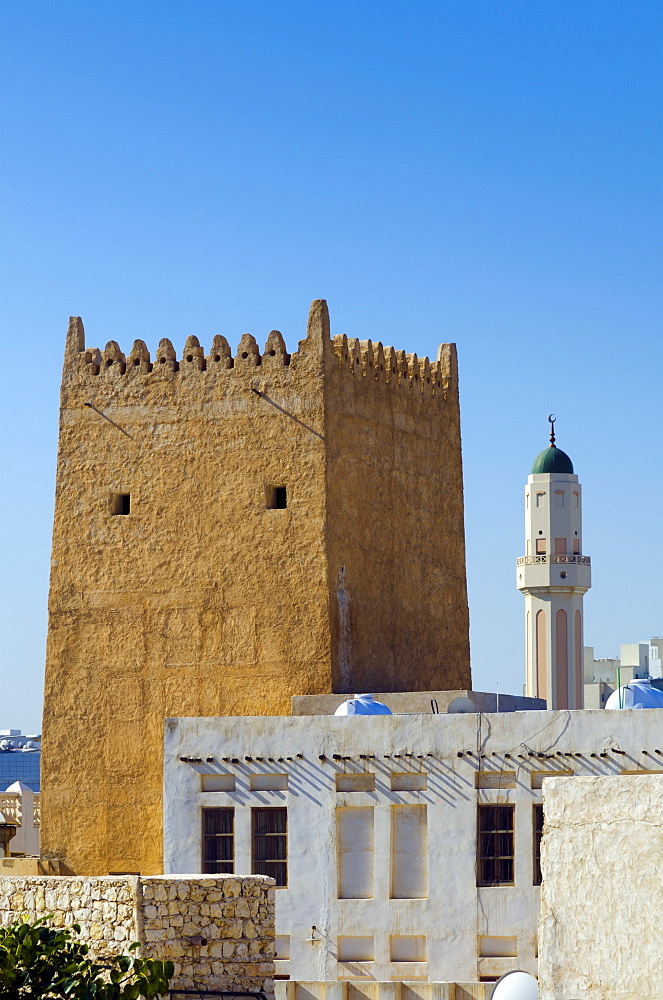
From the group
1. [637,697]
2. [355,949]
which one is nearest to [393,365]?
[637,697]

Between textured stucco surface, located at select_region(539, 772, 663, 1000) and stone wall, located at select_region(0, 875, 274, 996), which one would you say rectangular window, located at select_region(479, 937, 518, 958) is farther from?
textured stucco surface, located at select_region(539, 772, 663, 1000)

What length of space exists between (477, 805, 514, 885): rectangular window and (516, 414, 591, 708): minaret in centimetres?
3627

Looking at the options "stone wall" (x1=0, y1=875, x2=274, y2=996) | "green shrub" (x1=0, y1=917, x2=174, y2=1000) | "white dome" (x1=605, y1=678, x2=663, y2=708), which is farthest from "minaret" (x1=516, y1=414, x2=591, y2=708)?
"green shrub" (x1=0, y1=917, x2=174, y2=1000)

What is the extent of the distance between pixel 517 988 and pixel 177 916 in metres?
4.14

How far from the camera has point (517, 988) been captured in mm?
18094

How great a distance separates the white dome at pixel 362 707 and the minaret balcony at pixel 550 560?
36408 millimetres

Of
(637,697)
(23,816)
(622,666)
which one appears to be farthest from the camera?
(622,666)

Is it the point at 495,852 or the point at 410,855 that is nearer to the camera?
the point at 495,852

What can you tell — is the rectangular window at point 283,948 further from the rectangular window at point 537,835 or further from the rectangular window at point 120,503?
the rectangular window at point 120,503

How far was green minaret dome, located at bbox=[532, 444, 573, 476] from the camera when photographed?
199 ft

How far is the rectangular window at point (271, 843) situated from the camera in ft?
75.4

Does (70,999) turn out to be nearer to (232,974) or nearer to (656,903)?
(232,974)

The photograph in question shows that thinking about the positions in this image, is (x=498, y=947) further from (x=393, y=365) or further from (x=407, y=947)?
(x=393, y=365)

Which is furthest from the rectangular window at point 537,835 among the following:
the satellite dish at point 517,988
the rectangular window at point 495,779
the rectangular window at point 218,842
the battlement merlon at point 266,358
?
the battlement merlon at point 266,358
